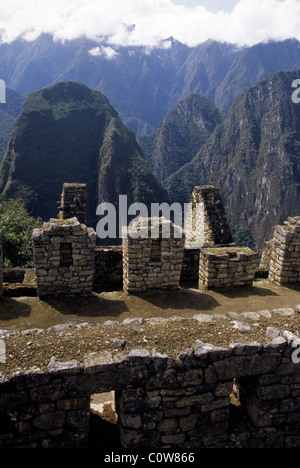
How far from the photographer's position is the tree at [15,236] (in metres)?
17.9

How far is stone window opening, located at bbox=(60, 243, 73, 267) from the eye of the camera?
8.35 meters

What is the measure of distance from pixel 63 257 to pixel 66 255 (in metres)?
0.09

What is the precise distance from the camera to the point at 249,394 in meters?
5.72

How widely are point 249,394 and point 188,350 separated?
1.52 meters

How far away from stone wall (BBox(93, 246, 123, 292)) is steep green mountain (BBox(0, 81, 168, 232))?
84.6m

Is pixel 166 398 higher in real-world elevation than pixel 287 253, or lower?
lower

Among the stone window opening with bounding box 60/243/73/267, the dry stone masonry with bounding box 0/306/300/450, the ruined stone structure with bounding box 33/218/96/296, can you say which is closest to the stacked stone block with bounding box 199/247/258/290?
the ruined stone structure with bounding box 33/218/96/296

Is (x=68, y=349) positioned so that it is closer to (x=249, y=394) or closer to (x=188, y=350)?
(x=188, y=350)

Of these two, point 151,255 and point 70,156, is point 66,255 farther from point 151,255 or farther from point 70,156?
→ point 70,156

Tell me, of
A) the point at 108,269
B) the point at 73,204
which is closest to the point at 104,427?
the point at 108,269

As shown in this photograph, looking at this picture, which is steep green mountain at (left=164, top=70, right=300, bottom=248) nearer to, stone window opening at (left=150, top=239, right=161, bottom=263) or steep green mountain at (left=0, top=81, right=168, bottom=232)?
steep green mountain at (left=0, top=81, right=168, bottom=232)

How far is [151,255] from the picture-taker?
9016mm

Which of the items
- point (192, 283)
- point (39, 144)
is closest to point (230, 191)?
point (39, 144)

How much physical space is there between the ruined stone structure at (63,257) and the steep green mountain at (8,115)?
13205 cm
